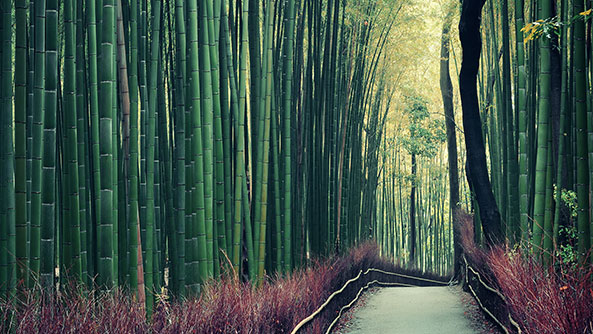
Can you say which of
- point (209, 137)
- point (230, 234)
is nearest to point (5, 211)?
point (209, 137)

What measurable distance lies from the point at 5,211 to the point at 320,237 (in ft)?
12.8

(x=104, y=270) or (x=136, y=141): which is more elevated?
(x=136, y=141)

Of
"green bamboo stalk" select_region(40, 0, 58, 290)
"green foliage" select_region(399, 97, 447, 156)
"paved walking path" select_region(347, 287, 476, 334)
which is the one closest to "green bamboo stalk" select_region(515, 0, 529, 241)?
"paved walking path" select_region(347, 287, 476, 334)

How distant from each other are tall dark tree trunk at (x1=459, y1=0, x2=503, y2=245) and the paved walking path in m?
0.85

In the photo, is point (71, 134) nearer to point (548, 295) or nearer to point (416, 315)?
point (548, 295)

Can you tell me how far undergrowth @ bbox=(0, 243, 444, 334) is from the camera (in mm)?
2057

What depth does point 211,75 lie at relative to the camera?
3.51 meters

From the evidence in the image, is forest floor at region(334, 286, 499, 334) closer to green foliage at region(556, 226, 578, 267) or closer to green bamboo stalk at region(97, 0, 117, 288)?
green foliage at region(556, 226, 578, 267)

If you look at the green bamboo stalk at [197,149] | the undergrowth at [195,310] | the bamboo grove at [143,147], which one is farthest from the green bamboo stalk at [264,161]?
the green bamboo stalk at [197,149]

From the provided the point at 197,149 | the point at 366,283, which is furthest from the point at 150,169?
the point at 366,283

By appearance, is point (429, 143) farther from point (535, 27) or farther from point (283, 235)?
point (535, 27)

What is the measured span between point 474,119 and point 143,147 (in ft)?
12.7

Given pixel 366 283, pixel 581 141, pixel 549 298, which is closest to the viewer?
pixel 549 298

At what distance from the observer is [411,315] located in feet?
20.4
